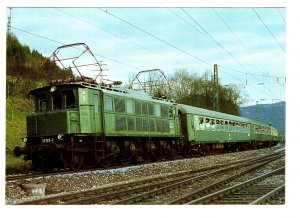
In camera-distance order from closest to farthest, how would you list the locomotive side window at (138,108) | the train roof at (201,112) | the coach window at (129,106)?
the coach window at (129,106)
the locomotive side window at (138,108)
the train roof at (201,112)

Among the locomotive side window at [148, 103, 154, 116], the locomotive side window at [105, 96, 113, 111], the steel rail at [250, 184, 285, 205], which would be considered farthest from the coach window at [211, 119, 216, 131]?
the steel rail at [250, 184, 285, 205]

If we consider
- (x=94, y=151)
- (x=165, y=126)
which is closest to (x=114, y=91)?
(x=94, y=151)

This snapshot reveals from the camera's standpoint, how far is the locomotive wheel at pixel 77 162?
17353 mm

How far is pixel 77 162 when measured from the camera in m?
17.5

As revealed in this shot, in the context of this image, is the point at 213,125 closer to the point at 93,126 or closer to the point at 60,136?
the point at 93,126

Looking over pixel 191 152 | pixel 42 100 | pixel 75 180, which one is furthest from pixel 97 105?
pixel 191 152

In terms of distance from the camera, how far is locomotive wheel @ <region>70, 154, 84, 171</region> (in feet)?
56.9

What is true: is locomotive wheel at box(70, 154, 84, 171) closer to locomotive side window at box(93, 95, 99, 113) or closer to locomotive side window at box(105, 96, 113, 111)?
locomotive side window at box(93, 95, 99, 113)

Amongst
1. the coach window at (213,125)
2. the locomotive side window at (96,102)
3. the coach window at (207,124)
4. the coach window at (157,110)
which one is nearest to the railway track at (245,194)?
the locomotive side window at (96,102)

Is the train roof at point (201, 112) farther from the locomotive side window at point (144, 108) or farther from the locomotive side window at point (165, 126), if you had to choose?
the locomotive side window at point (144, 108)

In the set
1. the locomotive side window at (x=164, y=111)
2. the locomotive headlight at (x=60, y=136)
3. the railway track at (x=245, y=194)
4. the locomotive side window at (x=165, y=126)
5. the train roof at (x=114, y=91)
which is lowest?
the railway track at (x=245, y=194)

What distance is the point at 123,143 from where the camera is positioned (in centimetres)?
2025
